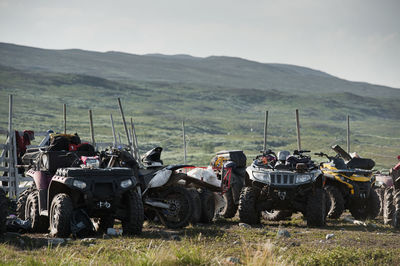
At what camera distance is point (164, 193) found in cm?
1353

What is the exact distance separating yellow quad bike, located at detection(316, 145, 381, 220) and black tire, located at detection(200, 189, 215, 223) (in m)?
3.02

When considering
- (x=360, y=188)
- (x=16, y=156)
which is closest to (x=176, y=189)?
(x=360, y=188)

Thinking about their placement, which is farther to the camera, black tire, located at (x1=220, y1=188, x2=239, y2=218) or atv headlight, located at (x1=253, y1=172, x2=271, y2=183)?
black tire, located at (x1=220, y1=188, x2=239, y2=218)

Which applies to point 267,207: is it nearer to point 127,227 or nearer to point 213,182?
point 213,182

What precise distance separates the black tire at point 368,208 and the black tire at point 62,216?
27.1 ft

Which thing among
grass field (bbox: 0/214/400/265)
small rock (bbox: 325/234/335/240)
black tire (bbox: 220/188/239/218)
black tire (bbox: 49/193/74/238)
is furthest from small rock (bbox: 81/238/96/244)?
black tire (bbox: 220/188/239/218)

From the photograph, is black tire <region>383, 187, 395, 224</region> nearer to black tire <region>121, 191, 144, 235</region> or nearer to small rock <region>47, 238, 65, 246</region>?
black tire <region>121, 191, 144, 235</region>

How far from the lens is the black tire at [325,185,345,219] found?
15758 mm

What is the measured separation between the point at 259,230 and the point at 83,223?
3520mm

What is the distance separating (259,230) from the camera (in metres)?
12.9

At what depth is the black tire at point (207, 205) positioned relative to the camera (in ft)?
46.7

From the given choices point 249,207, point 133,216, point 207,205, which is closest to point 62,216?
point 133,216

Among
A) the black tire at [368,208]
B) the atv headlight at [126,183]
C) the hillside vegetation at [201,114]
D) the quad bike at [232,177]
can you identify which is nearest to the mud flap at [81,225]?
the atv headlight at [126,183]

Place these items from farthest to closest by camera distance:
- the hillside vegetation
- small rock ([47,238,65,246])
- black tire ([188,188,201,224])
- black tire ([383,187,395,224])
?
the hillside vegetation
black tire ([383,187,395,224])
black tire ([188,188,201,224])
small rock ([47,238,65,246])
